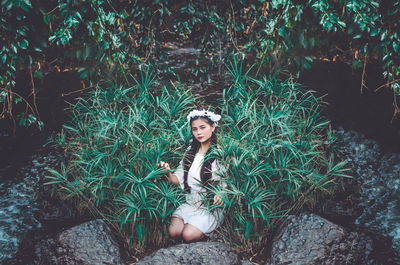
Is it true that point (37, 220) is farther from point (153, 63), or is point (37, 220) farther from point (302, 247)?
point (302, 247)

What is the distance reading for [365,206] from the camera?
3412 mm

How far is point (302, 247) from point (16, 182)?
2.68 meters

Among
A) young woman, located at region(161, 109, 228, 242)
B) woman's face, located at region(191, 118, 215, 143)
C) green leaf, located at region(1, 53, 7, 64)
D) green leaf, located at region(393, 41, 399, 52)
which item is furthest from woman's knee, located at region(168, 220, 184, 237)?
A: green leaf, located at region(393, 41, 399, 52)

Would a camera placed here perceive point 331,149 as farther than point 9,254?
Yes

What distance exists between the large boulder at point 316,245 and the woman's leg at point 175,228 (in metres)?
0.64

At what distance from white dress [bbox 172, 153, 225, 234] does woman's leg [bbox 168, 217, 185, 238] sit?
32 mm

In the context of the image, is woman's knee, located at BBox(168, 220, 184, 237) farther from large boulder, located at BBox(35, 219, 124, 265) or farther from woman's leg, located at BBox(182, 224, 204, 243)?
large boulder, located at BBox(35, 219, 124, 265)

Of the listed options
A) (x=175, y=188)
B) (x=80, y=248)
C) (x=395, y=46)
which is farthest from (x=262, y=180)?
(x=395, y=46)

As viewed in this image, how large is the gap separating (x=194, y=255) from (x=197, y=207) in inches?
20.7

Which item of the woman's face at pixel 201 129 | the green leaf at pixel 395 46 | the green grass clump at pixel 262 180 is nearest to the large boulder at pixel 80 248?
the green grass clump at pixel 262 180

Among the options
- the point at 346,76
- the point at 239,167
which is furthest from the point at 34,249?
the point at 346,76

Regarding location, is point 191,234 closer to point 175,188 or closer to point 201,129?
point 175,188

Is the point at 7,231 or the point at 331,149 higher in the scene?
the point at 331,149

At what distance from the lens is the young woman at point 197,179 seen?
9.27 ft
